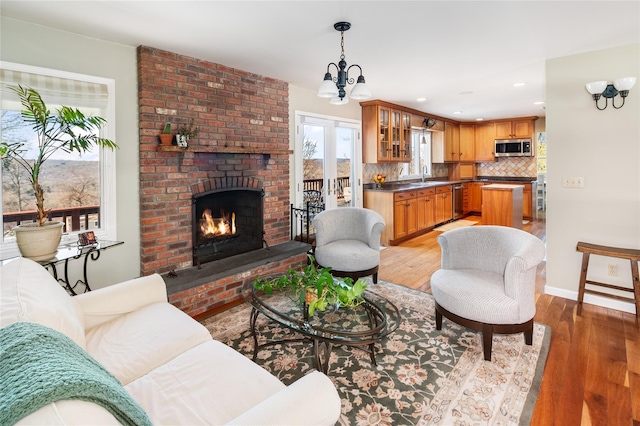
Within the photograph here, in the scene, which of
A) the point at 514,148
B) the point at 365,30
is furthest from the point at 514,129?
the point at 365,30

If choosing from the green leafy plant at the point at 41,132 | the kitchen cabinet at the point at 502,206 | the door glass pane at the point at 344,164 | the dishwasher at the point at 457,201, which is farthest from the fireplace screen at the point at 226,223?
the dishwasher at the point at 457,201

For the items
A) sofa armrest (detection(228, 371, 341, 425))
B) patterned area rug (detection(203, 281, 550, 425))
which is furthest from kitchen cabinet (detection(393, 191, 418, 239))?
sofa armrest (detection(228, 371, 341, 425))

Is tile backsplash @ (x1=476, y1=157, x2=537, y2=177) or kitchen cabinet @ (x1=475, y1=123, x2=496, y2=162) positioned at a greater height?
kitchen cabinet @ (x1=475, y1=123, x2=496, y2=162)

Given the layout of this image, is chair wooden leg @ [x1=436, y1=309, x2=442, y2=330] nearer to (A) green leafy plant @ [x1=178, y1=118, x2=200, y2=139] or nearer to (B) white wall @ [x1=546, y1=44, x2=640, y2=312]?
(B) white wall @ [x1=546, y1=44, x2=640, y2=312]

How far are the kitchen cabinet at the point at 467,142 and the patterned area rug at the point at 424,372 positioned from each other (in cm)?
668

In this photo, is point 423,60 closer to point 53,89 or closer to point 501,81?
point 501,81

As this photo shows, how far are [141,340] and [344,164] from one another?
435 centimetres

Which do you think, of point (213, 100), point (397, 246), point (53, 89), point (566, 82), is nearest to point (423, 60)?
point (566, 82)

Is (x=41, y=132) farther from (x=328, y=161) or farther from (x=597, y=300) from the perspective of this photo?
(x=597, y=300)

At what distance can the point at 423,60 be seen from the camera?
353 centimetres

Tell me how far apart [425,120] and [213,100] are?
5.04m

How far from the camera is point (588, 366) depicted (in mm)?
2213

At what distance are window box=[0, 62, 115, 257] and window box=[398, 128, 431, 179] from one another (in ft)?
18.5

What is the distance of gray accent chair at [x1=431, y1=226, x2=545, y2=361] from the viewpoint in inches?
88.8
